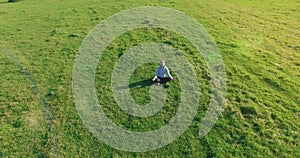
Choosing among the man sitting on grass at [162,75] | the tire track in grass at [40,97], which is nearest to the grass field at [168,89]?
the tire track in grass at [40,97]

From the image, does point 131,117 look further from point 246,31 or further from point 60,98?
point 246,31

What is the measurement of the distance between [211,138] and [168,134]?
2411mm

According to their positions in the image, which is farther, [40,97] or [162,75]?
[162,75]

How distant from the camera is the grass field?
16.3m

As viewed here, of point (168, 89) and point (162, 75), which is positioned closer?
point (168, 89)

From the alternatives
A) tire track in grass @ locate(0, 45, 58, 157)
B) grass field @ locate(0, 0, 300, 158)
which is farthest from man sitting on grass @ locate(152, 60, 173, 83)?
tire track in grass @ locate(0, 45, 58, 157)

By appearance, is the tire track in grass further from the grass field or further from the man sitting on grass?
the man sitting on grass

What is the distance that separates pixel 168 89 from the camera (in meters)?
19.8

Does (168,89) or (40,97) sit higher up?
(168,89)

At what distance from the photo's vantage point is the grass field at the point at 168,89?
1634cm

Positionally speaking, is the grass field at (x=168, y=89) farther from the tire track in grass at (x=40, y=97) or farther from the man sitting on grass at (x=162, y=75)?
the man sitting on grass at (x=162, y=75)

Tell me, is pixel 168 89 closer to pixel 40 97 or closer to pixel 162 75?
pixel 162 75

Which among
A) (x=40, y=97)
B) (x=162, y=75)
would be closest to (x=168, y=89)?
(x=162, y=75)

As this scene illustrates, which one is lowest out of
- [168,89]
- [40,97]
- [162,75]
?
[40,97]
